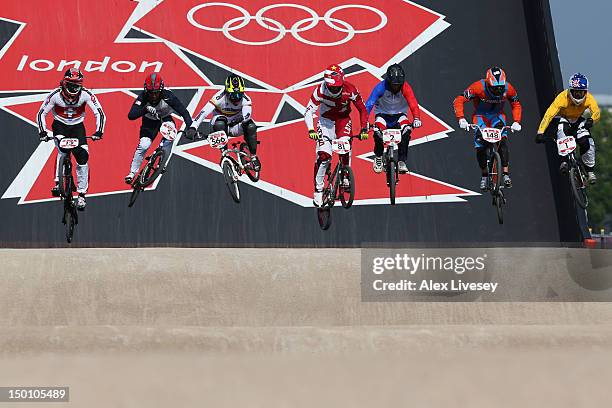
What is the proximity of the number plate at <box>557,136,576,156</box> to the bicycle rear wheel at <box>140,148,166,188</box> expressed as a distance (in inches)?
299

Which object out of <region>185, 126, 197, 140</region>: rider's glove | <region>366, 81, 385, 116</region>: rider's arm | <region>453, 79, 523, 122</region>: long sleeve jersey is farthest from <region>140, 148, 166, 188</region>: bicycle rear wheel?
<region>453, 79, 523, 122</region>: long sleeve jersey

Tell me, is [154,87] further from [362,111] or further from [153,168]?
[362,111]

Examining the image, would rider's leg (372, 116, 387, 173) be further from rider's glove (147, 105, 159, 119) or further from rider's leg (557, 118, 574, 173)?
rider's glove (147, 105, 159, 119)

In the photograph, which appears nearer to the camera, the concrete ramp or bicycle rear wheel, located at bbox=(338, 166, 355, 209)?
the concrete ramp

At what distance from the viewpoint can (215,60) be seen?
19.9 meters

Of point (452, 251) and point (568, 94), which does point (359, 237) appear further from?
point (568, 94)

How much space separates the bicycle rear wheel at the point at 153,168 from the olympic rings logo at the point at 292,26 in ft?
11.7

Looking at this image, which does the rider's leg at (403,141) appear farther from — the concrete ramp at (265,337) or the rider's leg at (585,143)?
the rider's leg at (585,143)

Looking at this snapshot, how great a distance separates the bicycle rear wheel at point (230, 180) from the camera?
18041 mm

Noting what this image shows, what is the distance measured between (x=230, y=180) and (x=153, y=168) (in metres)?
1.56

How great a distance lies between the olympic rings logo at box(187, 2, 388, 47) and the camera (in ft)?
66.1

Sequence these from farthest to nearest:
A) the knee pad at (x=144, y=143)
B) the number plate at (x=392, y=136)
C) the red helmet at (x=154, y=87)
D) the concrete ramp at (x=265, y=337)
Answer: the knee pad at (x=144, y=143)
the red helmet at (x=154, y=87)
the number plate at (x=392, y=136)
the concrete ramp at (x=265, y=337)
